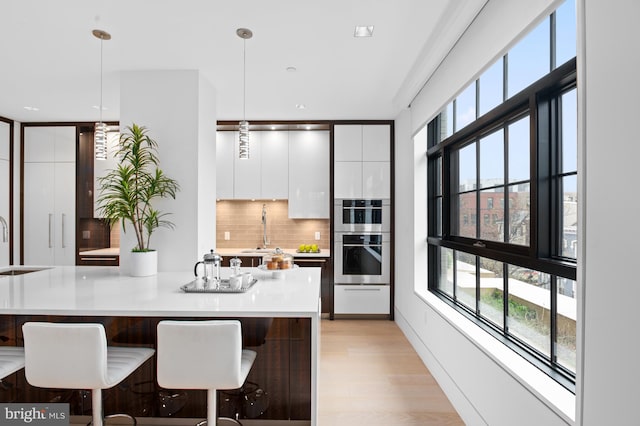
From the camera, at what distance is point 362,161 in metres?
5.03

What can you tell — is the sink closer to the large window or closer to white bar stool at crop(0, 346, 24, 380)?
white bar stool at crop(0, 346, 24, 380)

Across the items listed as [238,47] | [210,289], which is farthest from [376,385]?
[238,47]

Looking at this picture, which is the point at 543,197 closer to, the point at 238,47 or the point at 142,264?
the point at 238,47

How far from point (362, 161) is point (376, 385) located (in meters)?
2.93

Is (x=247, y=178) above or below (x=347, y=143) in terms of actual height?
below

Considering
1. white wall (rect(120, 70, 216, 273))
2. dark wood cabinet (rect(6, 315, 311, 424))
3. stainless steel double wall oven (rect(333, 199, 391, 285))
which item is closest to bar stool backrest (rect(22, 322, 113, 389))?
dark wood cabinet (rect(6, 315, 311, 424))

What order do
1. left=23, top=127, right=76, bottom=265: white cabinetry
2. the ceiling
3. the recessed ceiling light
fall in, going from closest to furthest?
the ceiling < the recessed ceiling light < left=23, top=127, right=76, bottom=265: white cabinetry

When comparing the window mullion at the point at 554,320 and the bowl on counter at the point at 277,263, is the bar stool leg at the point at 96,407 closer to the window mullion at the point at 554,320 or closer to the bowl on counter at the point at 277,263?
the bowl on counter at the point at 277,263

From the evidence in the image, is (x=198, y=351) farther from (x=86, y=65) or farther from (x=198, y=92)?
(x=86, y=65)

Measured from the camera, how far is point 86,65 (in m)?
3.31

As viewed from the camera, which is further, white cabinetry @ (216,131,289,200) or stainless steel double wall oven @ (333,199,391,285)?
white cabinetry @ (216,131,289,200)

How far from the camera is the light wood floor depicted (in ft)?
8.29

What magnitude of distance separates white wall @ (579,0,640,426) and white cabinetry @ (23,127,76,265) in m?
5.83

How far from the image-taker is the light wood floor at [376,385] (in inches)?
99.5
